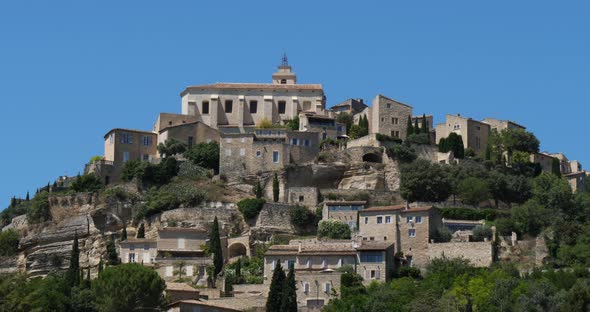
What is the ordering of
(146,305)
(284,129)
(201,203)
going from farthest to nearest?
(284,129) → (201,203) → (146,305)

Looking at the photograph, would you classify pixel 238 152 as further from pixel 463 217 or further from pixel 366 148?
pixel 463 217

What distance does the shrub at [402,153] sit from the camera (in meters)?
93.7

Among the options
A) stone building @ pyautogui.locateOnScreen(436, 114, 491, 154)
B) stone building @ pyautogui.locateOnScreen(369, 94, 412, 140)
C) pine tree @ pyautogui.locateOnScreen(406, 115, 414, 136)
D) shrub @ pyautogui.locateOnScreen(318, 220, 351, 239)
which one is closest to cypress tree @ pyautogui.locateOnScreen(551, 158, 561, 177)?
stone building @ pyautogui.locateOnScreen(436, 114, 491, 154)

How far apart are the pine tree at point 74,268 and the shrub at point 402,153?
22735 mm

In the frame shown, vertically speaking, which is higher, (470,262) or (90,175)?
(90,175)

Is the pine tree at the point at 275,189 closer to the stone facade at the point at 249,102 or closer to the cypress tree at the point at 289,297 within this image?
the stone facade at the point at 249,102

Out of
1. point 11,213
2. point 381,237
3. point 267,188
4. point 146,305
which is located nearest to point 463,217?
point 381,237

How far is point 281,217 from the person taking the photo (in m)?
87.5

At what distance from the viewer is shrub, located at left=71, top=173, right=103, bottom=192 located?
92.9 metres

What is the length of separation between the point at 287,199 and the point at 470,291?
67.2 feet

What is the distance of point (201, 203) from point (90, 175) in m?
8.84

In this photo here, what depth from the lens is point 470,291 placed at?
72.8 metres

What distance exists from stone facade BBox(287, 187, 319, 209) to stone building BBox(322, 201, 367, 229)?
301 cm

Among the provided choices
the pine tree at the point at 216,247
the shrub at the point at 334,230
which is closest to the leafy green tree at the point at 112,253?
the pine tree at the point at 216,247
